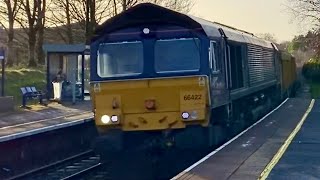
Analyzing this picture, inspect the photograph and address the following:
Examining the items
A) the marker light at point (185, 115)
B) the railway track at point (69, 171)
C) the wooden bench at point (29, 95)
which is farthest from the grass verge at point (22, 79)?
the marker light at point (185, 115)

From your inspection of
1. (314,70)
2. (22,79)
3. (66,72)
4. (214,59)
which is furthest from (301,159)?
(314,70)

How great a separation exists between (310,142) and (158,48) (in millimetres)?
4944

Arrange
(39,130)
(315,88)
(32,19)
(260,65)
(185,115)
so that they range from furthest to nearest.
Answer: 1. (315,88)
2. (32,19)
3. (260,65)
4. (39,130)
5. (185,115)

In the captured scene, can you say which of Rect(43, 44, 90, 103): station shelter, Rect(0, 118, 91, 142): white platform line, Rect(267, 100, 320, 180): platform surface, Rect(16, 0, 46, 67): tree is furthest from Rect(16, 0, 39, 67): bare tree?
Rect(267, 100, 320, 180): platform surface

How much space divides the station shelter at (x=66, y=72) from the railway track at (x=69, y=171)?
1118cm

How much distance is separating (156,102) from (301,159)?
10.3 feet

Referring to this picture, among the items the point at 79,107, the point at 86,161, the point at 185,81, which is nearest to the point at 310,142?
the point at 185,81

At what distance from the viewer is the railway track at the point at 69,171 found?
17.6 meters

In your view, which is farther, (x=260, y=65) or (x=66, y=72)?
(x=66, y=72)

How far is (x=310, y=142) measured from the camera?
17953 mm

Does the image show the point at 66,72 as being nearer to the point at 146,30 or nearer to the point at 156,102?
the point at 146,30

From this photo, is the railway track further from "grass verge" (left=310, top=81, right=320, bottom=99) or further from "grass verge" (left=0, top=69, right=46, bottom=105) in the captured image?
"grass verge" (left=310, top=81, right=320, bottom=99)

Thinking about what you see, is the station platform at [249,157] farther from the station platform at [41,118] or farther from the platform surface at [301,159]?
the station platform at [41,118]

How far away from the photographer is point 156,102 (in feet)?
49.7
